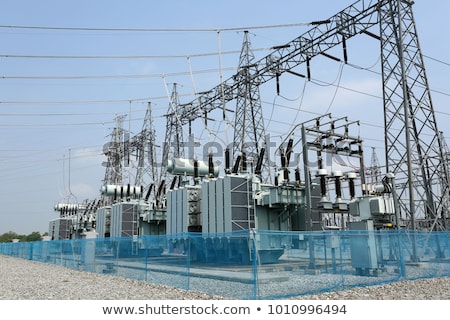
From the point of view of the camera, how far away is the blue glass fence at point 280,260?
31.6 feet

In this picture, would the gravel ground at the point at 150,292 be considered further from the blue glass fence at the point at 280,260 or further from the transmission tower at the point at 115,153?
the transmission tower at the point at 115,153

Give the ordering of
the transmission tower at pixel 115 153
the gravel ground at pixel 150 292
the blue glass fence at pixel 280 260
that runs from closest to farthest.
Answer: the gravel ground at pixel 150 292 < the blue glass fence at pixel 280 260 < the transmission tower at pixel 115 153

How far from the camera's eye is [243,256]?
991 centimetres

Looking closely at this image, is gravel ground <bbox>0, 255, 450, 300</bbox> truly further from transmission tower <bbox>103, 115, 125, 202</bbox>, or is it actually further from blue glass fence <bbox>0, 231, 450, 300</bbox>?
transmission tower <bbox>103, 115, 125, 202</bbox>

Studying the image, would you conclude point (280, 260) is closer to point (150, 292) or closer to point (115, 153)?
point (150, 292)

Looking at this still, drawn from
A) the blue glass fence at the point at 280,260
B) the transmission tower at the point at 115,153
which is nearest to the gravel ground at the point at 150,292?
the blue glass fence at the point at 280,260

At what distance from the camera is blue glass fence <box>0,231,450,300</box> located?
9.62 meters

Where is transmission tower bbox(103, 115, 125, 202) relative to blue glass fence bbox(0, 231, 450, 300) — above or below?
above

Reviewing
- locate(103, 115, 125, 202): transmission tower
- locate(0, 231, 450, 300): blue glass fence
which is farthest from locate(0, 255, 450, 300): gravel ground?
locate(103, 115, 125, 202): transmission tower

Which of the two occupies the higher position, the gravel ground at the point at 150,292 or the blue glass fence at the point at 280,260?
the blue glass fence at the point at 280,260

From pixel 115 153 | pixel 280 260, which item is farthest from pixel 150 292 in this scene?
pixel 115 153

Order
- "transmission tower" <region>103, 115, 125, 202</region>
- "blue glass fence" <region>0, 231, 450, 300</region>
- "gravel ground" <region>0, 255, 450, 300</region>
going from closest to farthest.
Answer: "gravel ground" <region>0, 255, 450, 300</region> → "blue glass fence" <region>0, 231, 450, 300</region> → "transmission tower" <region>103, 115, 125, 202</region>
